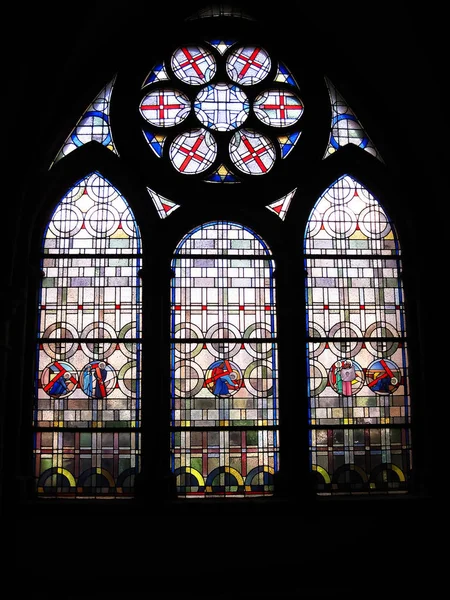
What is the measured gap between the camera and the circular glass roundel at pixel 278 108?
6824mm

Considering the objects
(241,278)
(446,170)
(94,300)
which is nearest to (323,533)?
(241,278)

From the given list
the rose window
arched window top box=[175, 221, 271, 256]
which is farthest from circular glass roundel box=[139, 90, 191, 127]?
arched window top box=[175, 221, 271, 256]

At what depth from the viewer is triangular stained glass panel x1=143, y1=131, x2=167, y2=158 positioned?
6691 millimetres

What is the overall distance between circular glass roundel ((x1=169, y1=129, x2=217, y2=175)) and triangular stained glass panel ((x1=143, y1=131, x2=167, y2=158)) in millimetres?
93

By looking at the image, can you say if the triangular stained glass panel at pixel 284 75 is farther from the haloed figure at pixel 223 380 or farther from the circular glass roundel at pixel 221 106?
the haloed figure at pixel 223 380

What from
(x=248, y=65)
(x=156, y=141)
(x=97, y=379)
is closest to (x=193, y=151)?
(x=156, y=141)

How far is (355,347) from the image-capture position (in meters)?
6.34

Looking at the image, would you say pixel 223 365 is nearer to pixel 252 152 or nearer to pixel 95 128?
pixel 252 152

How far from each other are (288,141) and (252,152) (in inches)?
13.4

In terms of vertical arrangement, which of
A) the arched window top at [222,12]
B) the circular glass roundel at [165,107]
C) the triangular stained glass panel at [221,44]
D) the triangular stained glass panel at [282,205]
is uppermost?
the arched window top at [222,12]

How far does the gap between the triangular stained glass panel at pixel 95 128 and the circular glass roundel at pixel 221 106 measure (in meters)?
0.78

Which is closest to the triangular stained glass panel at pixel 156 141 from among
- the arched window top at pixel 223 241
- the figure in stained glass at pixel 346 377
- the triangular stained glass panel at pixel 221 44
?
the arched window top at pixel 223 241

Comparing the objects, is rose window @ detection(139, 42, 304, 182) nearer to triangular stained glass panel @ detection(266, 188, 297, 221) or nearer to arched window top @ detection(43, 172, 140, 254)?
triangular stained glass panel @ detection(266, 188, 297, 221)

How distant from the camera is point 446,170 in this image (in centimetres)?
612
